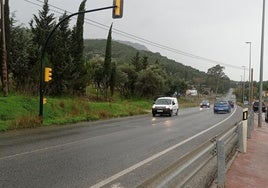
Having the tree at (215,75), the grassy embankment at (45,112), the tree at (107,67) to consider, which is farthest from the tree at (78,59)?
the tree at (215,75)

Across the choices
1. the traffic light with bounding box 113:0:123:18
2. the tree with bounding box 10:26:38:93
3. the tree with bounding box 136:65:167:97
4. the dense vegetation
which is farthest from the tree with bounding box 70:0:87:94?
the tree with bounding box 136:65:167:97

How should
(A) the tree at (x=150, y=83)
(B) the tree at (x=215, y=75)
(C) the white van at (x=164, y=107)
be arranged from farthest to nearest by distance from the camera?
(B) the tree at (x=215, y=75)
(A) the tree at (x=150, y=83)
(C) the white van at (x=164, y=107)

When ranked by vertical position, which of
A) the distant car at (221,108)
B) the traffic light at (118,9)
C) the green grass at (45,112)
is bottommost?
the distant car at (221,108)

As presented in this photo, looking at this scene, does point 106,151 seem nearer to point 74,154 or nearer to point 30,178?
point 74,154

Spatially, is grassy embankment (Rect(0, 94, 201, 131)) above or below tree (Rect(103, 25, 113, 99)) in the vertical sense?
below

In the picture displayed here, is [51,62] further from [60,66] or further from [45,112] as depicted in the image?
[45,112]

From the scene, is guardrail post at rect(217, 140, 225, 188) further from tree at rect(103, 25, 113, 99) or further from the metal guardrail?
tree at rect(103, 25, 113, 99)

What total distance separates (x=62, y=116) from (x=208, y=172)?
20113 millimetres

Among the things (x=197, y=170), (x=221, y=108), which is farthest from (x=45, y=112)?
(x=221, y=108)

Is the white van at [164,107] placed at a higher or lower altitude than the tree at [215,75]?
lower

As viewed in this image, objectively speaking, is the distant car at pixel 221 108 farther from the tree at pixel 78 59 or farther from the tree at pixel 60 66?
the tree at pixel 60 66

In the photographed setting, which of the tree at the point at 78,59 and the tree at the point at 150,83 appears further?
the tree at the point at 150,83

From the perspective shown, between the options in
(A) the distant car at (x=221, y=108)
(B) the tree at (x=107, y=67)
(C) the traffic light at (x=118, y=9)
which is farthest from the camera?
(A) the distant car at (x=221, y=108)

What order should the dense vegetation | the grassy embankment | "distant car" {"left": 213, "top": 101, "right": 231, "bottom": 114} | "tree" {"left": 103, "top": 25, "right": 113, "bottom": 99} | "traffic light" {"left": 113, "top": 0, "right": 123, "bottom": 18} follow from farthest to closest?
"distant car" {"left": 213, "top": 101, "right": 231, "bottom": 114} → "tree" {"left": 103, "top": 25, "right": 113, "bottom": 99} → the dense vegetation → the grassy embankment → "traffic light" {"left": 113, "top": 0, "right": 123, "bottom": 18}
